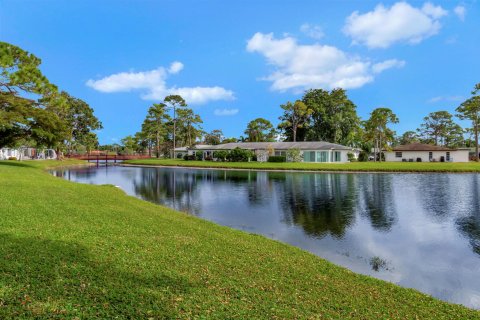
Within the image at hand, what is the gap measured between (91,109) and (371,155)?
56716 mm

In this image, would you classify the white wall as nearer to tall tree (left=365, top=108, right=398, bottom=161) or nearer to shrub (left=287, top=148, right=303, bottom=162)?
tall tree (left=365, top=108, right=398, bottom=161)

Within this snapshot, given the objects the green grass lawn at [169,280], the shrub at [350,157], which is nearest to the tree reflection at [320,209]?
the green grass lawn at [169,280]

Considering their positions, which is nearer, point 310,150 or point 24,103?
point 24,103

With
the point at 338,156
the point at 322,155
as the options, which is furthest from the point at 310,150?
the point at 338,156

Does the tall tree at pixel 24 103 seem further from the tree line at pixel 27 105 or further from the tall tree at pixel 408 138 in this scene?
the tall tree at pixel 408 138

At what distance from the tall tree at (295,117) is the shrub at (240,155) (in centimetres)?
1626

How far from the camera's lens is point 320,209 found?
1533 cm

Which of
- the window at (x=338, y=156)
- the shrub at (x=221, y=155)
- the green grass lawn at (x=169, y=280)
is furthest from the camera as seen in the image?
the shrub at (x=221, y=155)

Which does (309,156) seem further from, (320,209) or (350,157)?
(320,209)

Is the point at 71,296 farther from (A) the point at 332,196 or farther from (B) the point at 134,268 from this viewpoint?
(A) the point at 332,196

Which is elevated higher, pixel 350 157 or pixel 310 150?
pixel 310 150

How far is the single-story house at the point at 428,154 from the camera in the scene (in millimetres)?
57219

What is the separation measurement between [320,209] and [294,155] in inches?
1392

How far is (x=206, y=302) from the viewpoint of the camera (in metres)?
4.51
